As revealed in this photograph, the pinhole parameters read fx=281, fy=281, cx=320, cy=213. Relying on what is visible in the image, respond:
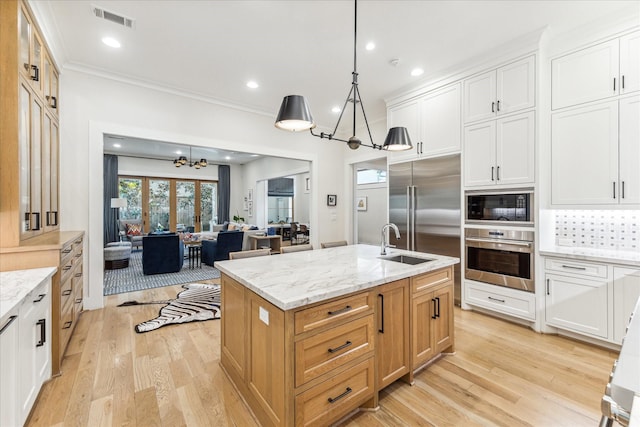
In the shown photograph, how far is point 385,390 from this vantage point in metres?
2.08

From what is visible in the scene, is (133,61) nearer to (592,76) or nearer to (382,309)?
(382,309)

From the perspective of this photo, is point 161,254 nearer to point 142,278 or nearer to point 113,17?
point 142,278

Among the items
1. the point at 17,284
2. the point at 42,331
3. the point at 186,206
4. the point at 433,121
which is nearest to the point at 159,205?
the point at 186,206

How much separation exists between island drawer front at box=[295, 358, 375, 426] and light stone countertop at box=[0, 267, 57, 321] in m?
1.52

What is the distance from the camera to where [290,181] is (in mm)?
10875

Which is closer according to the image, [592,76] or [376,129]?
[592,76]

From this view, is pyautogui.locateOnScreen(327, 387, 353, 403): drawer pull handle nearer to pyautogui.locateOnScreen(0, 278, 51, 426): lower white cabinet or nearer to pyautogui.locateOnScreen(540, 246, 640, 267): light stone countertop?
pyautogui.locateOnScreen(0, 278, 51, 426): lower white cabinet

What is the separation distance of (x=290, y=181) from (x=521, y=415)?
9.71 meters

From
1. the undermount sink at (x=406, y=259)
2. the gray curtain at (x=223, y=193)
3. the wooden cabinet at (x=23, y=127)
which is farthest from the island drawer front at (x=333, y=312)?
the gray curtain at (x=223, y=193)

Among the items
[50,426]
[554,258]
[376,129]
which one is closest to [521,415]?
[554,258]

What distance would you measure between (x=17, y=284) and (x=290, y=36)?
3.05 meters

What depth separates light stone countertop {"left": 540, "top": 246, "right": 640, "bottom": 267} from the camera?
2506 millimetres

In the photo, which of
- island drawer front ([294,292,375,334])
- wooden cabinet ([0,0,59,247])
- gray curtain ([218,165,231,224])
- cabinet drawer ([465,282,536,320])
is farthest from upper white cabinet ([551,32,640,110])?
gray curtain ([218,165,231,224])

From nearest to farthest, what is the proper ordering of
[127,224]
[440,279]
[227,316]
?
[227,316]
[440,279]
[127,224]
